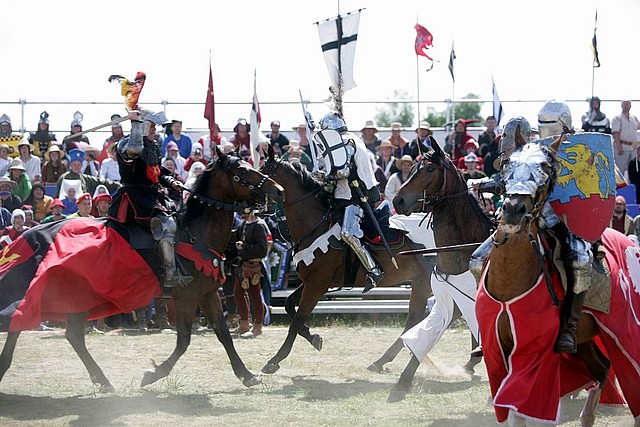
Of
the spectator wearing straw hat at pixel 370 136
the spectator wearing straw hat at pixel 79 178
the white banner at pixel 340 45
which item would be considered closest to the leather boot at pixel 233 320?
the spectator wearing straw hat at pixel 79 178

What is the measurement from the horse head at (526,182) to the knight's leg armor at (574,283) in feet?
1.42

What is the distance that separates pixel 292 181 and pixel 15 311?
347 centimetres

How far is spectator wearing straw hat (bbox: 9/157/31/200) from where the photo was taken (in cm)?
1564

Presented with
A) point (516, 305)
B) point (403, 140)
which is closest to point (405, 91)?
point (403, 140)

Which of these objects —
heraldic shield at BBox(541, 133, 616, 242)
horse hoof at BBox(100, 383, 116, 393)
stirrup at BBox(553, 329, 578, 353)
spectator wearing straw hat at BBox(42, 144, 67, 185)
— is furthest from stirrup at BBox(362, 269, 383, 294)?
spectator wearing straw hat at BBox(42, 144, 67, 185)

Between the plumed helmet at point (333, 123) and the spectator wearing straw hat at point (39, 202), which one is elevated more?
the plumed helmet at point (333, 123)

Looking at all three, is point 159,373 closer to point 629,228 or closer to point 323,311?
point 323,311

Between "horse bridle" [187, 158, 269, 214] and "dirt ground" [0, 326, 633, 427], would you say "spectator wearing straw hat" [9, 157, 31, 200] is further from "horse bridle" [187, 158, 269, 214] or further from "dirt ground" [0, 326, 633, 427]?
"horse bridle" [187, 158, 269, 214]

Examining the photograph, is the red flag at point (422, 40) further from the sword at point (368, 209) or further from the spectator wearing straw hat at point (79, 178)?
the sword at point (368, 209)

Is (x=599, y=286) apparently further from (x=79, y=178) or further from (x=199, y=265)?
(x=79, y=178)

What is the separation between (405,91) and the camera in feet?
229

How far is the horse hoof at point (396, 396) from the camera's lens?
8.99 meters

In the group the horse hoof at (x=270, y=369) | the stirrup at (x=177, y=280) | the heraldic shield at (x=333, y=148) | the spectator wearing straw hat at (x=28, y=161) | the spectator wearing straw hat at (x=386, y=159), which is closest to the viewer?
the stirrup at (x=177, y=280)

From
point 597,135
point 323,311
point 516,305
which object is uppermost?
point 597,135
